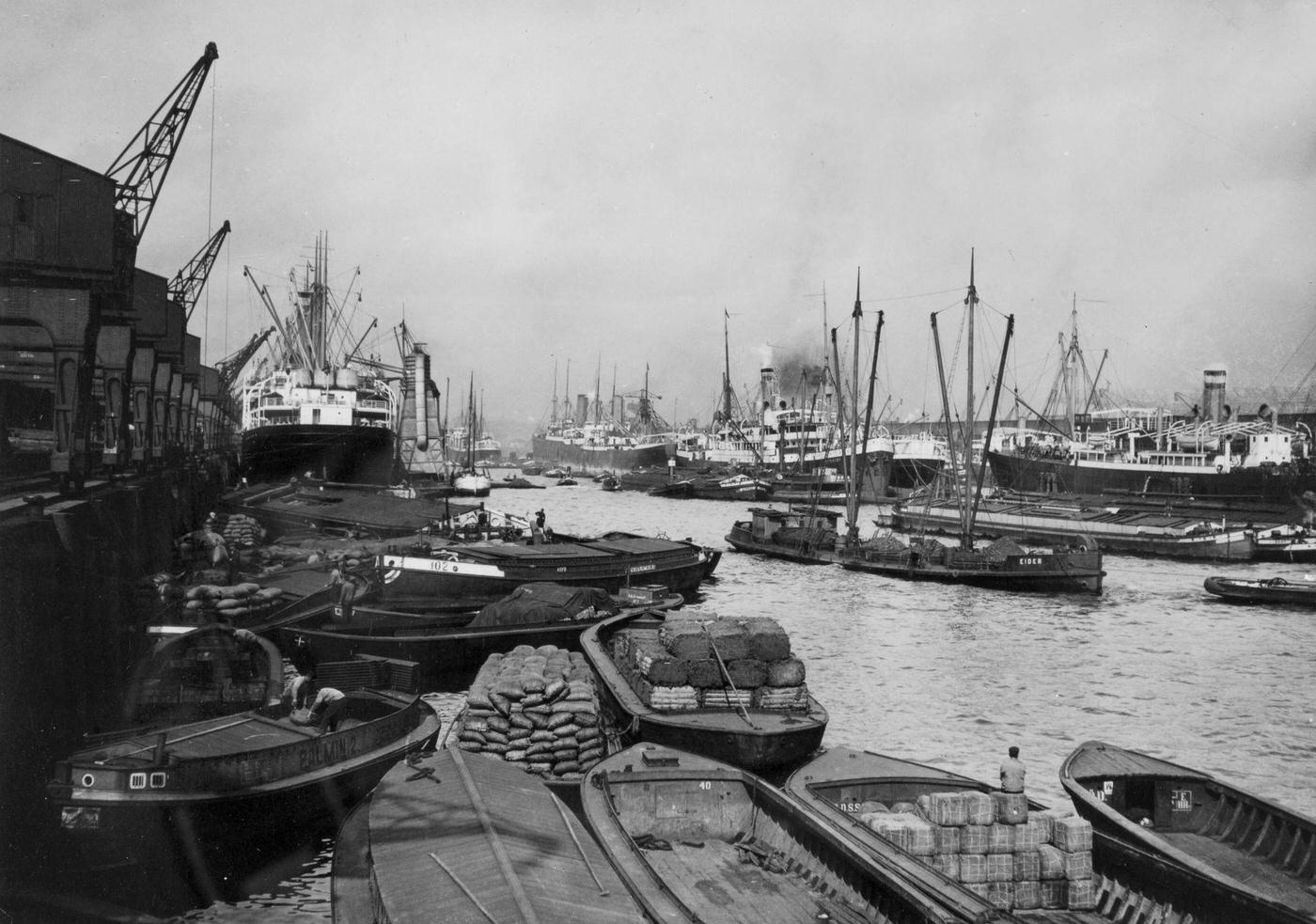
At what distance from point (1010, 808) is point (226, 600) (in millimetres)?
20812

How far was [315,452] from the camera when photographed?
68.1 m

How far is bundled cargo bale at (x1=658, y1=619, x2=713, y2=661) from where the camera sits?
1752 centimetres

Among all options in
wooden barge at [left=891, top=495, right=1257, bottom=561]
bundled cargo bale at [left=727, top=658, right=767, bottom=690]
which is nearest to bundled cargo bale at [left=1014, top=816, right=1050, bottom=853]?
bundled cargo bale at [left=727, top=658, right=767, bottom=690]

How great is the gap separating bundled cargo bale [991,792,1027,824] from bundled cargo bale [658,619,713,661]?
7.53m

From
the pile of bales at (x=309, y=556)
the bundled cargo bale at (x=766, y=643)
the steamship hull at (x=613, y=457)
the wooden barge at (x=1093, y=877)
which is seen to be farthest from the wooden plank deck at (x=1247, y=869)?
the steamship hull at (x=613, y=457)

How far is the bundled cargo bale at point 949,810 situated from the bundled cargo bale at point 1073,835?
1064 millimetres

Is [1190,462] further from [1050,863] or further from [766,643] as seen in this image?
[1050,863]

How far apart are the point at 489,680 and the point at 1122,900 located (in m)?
11.3

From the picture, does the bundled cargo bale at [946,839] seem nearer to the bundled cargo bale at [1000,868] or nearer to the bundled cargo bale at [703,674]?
the bundled cargo bale at [1000,868]

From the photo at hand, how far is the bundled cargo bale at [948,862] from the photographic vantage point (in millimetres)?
10305

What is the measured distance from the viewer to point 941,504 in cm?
7538

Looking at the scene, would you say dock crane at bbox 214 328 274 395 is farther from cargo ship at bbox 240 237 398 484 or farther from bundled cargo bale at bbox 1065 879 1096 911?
bundled cargo bale at bbox 1065 879 1096 911

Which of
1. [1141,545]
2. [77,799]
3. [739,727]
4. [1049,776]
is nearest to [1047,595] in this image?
[1141,545]

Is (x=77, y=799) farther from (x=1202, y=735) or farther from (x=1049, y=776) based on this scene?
(x=1202, y=735)
